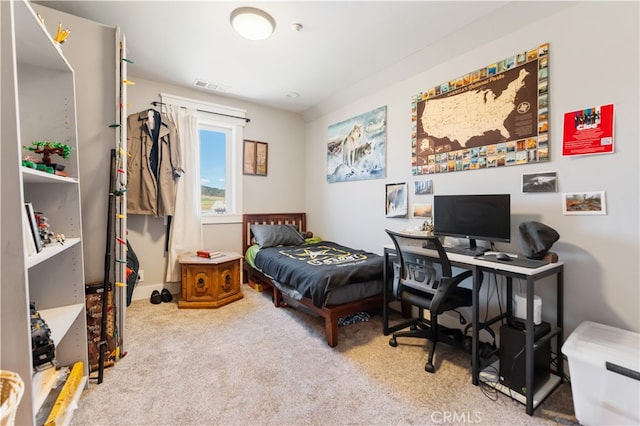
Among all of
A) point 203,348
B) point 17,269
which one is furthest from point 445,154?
point 17,269

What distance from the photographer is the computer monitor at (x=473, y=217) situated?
6.34 feet

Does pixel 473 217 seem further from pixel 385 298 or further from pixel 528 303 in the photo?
pixel 385 298

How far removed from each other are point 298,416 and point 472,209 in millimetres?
1809

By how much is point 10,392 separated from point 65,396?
2.48 ft

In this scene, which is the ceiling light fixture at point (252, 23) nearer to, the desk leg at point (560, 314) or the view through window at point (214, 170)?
the view through window at point (214, 170)

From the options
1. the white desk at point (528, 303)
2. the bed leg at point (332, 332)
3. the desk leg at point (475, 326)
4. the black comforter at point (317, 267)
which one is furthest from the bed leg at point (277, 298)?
the desk leg at point (475, 326)

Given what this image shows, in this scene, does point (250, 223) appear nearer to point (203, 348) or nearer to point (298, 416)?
point (203, 348)

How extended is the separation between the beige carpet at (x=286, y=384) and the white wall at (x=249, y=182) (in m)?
0.95

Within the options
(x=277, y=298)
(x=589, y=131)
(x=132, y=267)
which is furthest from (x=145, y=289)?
(x=589, y=131)

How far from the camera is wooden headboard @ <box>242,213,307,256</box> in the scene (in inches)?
150

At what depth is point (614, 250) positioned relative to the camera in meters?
1.62

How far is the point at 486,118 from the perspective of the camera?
7.18ft

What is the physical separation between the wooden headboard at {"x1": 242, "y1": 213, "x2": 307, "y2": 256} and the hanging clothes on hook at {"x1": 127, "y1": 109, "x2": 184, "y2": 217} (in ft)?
3.19

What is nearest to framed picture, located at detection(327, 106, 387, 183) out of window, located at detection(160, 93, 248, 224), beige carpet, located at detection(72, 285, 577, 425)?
window, located at detection(160, 93, 248, 224)
